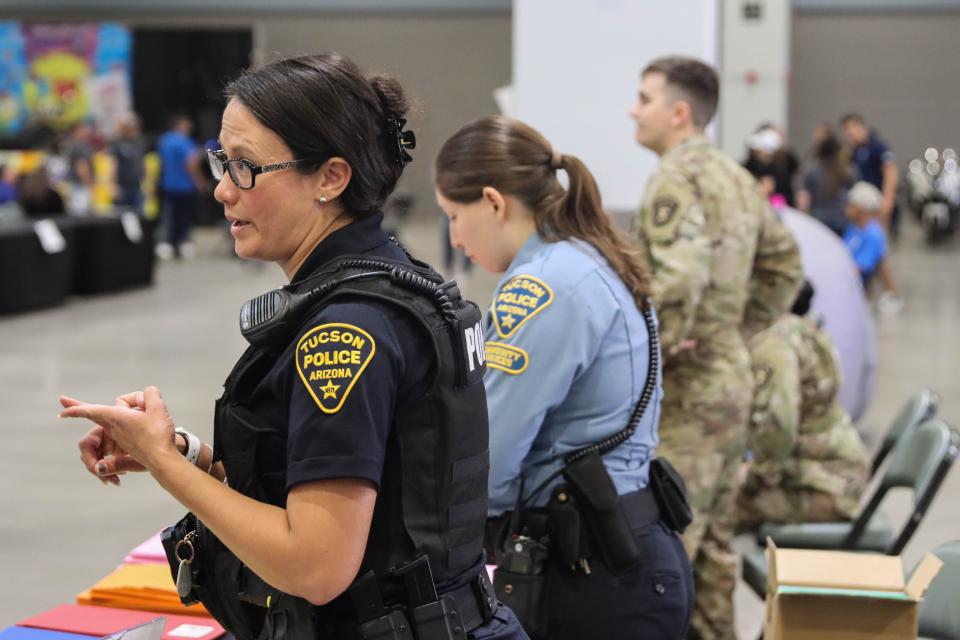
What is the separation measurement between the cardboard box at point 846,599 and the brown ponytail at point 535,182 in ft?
1.96

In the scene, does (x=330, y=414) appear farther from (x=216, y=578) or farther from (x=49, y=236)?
(x=49, y=236)

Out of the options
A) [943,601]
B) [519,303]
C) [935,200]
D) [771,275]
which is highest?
[519,303]

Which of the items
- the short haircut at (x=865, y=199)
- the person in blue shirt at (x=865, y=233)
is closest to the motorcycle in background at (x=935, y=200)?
the person in blue shirt at (x=865, y=233)

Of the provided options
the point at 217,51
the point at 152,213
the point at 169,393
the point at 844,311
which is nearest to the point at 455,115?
the point at 217,51

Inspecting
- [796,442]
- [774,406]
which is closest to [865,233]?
[796,442]

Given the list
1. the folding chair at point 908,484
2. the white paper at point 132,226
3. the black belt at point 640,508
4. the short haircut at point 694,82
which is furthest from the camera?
the white paper at point 132,226

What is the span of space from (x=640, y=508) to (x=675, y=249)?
4.02 ft

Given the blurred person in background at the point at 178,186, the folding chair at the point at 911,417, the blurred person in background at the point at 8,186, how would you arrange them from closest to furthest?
the folding chair at the point at 911,417 < the blurred person in background at the point at 8,186 < the blurred person in background at the point at 178,186

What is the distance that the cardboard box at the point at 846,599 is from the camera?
90.9 inches

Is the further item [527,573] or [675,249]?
[675,249]

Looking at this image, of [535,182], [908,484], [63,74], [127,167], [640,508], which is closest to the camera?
[640,508]

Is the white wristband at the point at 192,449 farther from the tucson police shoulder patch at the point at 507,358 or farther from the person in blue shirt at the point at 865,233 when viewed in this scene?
the person in blue shirt at the point at 865,233

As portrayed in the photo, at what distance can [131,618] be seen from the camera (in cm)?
221

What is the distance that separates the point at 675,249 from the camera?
3477 mm
